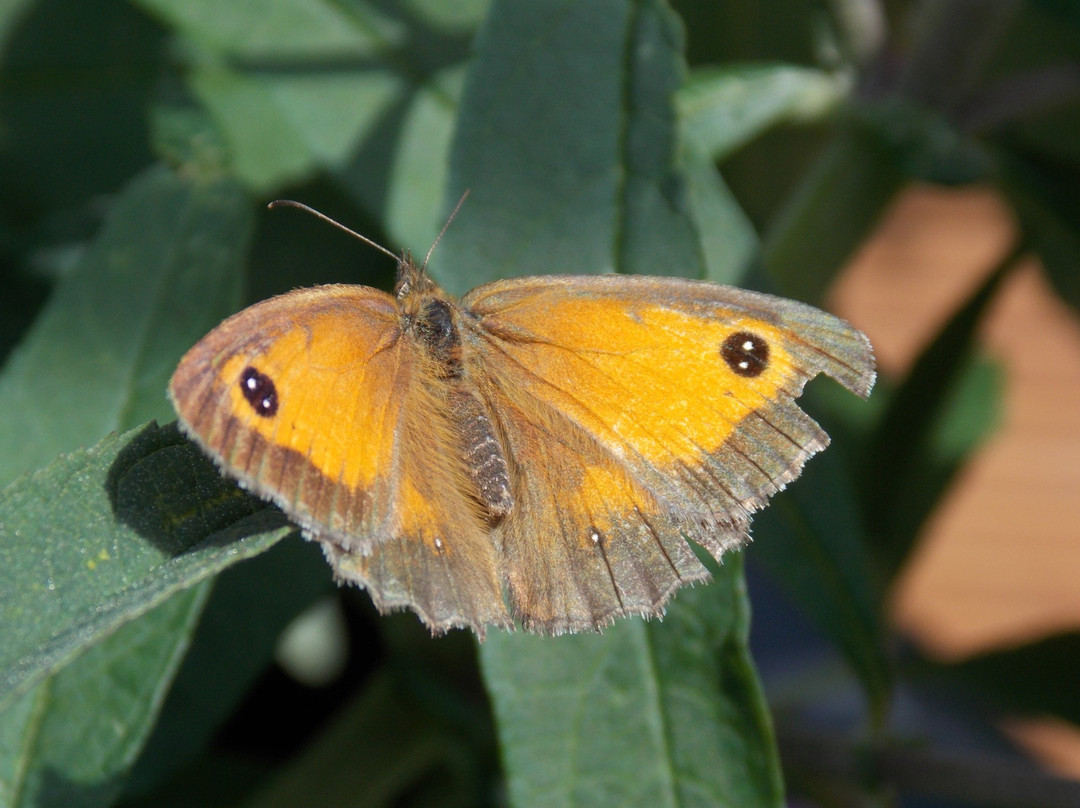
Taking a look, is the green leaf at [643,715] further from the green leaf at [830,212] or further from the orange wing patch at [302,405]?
the green leaf at [830,212]

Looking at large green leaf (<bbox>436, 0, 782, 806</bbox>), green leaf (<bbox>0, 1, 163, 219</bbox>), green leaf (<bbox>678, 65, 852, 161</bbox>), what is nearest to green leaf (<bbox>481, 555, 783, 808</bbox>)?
large green leaf (<bbox>436, 0, 782, 806</bbox>)

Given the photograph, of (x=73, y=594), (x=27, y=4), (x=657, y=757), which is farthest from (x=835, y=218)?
(x=27, y=4)

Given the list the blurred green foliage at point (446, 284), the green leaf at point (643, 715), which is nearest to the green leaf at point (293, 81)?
the blurred green foliage at point (446, 284)

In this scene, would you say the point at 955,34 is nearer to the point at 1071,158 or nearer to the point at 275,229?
the point at 1071,158

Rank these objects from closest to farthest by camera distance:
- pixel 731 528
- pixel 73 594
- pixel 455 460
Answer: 1. pixel 73 594
2. pixel 731 528
3. pixel 455 460

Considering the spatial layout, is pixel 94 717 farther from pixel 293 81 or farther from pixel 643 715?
pixel 293 81

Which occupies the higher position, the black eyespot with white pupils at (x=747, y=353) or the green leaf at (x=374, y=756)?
the black eyespot with white pupils at (x=747, y=353)

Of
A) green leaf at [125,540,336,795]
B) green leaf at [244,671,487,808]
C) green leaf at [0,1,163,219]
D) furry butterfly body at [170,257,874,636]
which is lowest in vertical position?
green leaf at [244,671,487,808]

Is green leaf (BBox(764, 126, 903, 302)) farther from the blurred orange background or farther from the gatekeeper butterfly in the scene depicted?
the blurred orange background
